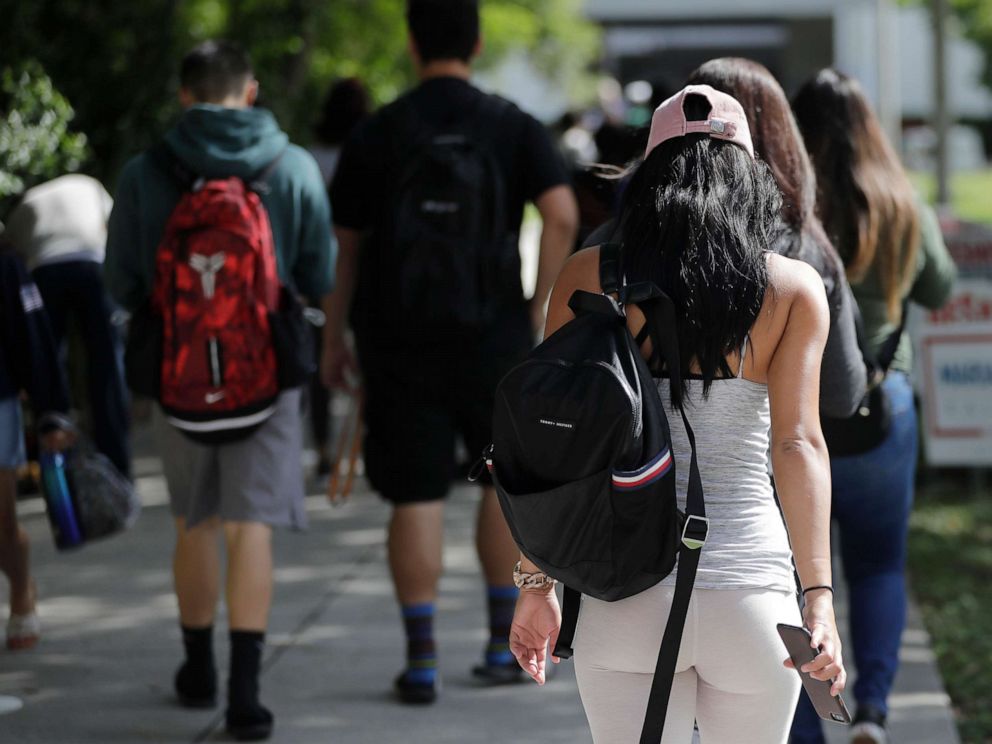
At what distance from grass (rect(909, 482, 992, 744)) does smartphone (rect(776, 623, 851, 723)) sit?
2.36m

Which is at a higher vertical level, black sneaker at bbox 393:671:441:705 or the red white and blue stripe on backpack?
the red white and blue stripe on backpack

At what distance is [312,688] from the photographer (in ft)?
16.6

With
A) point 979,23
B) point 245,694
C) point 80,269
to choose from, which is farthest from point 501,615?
point 979,23

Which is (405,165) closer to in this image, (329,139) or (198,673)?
(198,673)

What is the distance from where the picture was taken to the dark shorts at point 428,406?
4.81 meters

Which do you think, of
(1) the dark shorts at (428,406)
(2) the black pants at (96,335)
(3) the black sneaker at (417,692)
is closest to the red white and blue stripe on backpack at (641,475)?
(1) the dark shorts at (428,406)

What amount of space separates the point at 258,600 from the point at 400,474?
2.01 feet

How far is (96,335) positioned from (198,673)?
10.0ft

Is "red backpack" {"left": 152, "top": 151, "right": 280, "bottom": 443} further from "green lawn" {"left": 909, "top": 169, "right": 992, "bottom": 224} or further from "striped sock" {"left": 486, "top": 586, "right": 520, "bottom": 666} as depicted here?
"green lawn" {"left": 909, "top": 169, "right": 992, "bottom": 224}

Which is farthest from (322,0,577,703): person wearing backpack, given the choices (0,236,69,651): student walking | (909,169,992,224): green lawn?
(909,169,992,224): green lawn

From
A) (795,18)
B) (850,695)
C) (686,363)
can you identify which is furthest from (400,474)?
(795,18)

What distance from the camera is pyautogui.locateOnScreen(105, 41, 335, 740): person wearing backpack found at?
170 inches

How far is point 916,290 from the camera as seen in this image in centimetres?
452

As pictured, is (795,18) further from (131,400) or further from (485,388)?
(485,388)
